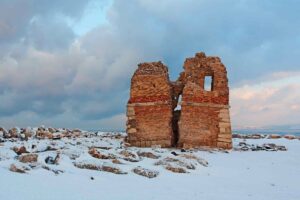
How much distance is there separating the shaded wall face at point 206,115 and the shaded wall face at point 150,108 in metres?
0.71

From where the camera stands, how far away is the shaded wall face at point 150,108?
17.9m

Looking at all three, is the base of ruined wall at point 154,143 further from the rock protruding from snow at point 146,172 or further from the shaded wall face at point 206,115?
the rock protruding from snow at point 146,172

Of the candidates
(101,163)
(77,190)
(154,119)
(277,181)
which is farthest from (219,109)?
(77,190)

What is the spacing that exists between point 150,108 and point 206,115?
246 cm

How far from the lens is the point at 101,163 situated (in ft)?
32.8

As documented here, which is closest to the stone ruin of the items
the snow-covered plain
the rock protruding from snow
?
the snow-covered plain

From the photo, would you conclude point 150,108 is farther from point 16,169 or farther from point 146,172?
point 16,169

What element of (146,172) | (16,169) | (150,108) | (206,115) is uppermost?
(150,108)

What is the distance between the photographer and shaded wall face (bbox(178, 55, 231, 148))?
58.1 feet

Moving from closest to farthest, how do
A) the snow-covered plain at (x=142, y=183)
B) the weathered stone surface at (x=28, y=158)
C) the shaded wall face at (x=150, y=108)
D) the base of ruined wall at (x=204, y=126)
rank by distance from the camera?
the snow-covered plain at (x=142, y=183) < the weathered stone surface at (x=28, y=158) < the base of ruined wall at (x=204, y=126) < the shaded wall face at (x=150, y=108)

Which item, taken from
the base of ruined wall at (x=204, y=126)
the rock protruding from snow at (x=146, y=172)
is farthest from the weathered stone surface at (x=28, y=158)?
the base of ruined wall at (x=204, y=126)

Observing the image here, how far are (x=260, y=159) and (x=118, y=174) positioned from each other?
7980mm

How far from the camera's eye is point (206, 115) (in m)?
17.9

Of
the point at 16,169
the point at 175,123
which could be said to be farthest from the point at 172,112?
the point at 16,169
